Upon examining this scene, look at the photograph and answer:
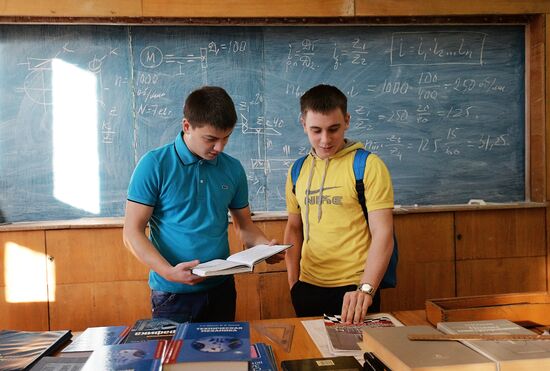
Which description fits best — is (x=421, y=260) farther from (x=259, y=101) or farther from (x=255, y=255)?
(x=255, y=255)

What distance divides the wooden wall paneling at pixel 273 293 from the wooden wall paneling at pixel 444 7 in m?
1.74

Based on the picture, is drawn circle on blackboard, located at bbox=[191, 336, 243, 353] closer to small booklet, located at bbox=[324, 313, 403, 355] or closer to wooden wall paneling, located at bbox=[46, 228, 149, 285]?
small booklet, located at bbox=[324, 313, 403, 355]

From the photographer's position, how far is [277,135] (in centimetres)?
325

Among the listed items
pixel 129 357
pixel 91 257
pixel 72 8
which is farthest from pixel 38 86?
pixel 129 357

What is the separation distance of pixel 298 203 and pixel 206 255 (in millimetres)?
415

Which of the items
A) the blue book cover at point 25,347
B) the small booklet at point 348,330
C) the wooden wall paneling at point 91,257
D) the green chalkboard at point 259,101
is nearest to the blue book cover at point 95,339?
the blue book cover at point 25,347

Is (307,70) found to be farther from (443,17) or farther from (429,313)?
(429,313)

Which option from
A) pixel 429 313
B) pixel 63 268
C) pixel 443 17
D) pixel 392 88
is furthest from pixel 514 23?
pixel 63 268

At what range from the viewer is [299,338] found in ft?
4.42

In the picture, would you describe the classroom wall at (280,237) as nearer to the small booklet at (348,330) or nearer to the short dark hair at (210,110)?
the short dark hair at (210,110)

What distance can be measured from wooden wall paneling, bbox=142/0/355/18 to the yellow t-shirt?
1.55 m

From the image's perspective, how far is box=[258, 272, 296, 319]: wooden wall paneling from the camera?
119 inches

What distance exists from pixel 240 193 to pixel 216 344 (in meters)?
0.86

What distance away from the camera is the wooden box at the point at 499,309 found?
1339mm
